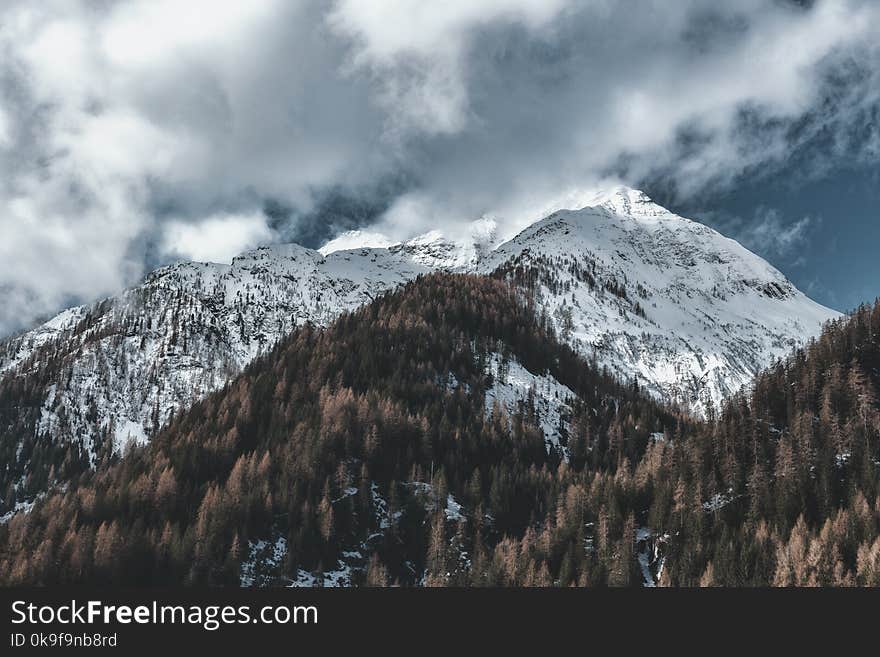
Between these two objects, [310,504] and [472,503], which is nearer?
[310,504]

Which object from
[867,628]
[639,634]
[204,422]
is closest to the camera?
[639,634]

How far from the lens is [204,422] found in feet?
637

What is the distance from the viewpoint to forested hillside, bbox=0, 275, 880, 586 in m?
120

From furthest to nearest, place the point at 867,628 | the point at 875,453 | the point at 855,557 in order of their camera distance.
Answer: the point at 875,453
the point at 855,557
the point at 867,628

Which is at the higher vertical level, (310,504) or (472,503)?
(310,504)

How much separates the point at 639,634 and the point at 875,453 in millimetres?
123457

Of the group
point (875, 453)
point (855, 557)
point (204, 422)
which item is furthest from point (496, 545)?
point (204, 422)

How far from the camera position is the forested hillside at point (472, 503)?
4707 inches

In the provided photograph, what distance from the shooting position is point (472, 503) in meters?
162

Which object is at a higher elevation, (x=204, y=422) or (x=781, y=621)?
(x=204, y=422)

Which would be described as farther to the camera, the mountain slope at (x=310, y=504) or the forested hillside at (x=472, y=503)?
the mountain slope at (x=310, y=504)

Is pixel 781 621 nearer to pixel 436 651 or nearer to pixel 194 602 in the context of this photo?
pixel 436 651

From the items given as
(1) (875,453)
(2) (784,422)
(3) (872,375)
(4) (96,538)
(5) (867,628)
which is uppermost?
(3) (872,375)

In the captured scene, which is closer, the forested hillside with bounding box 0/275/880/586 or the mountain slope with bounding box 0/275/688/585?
the forested hillside with bounding box 0/275/880/586
